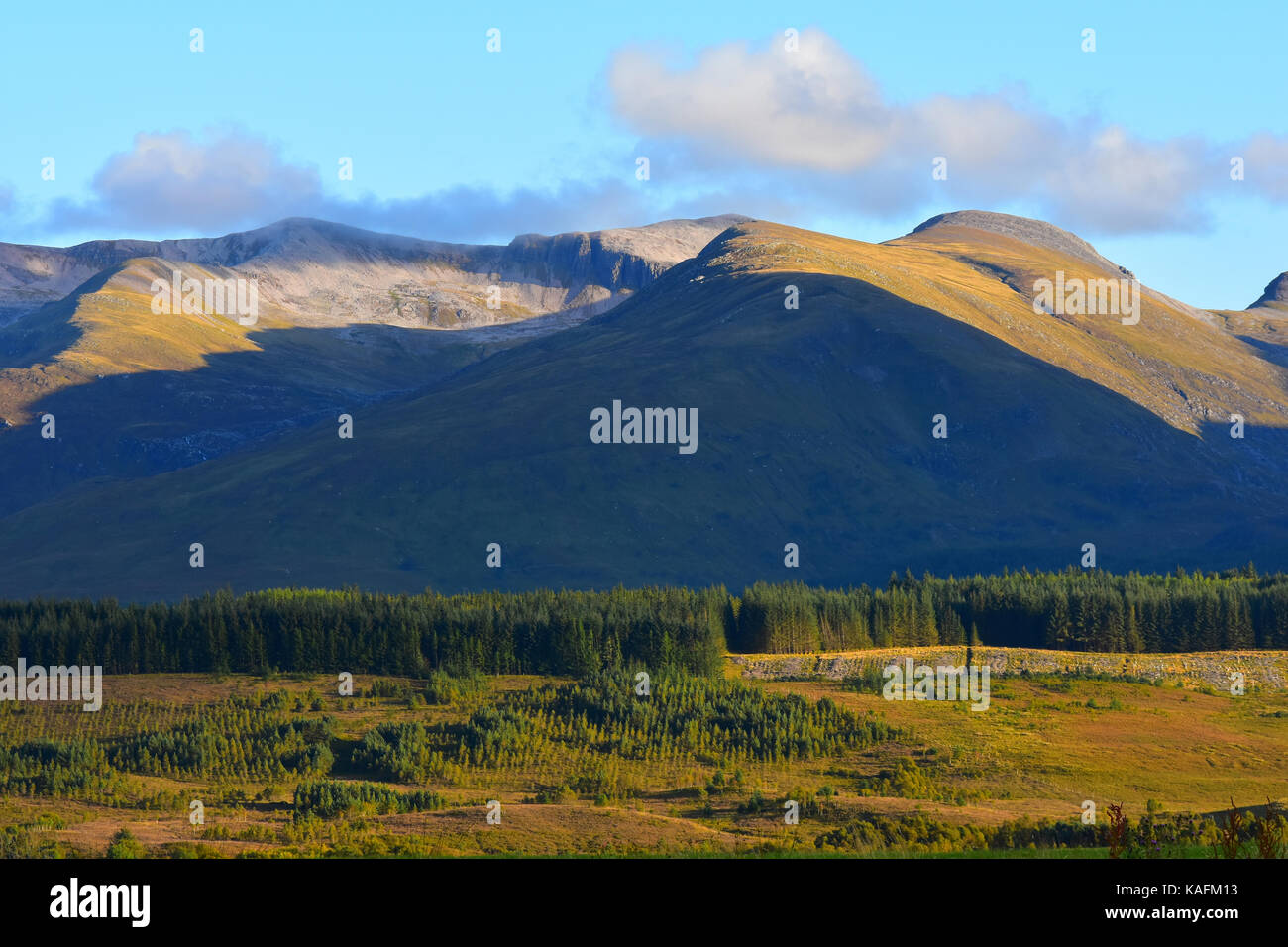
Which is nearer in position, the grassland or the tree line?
the grassland

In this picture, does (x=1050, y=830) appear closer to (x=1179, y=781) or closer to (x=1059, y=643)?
(x=1179, y=781)

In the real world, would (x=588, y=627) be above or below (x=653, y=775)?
above
